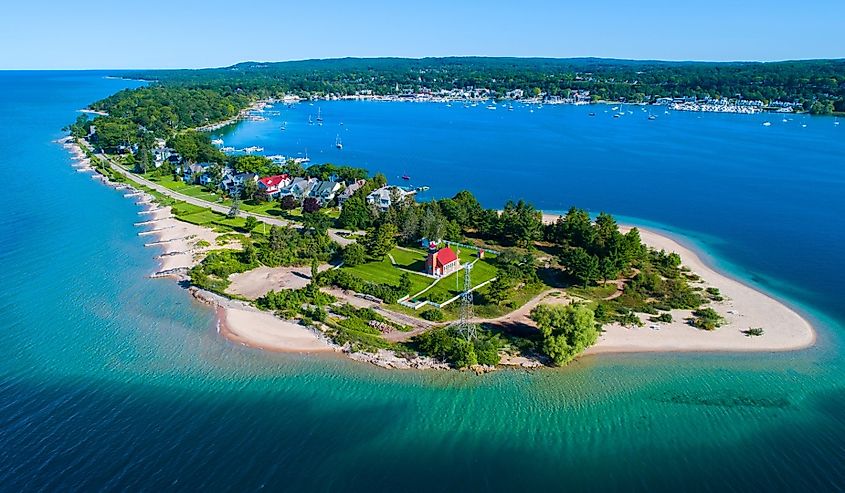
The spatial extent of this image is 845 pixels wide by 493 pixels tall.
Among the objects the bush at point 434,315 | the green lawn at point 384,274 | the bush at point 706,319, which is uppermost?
the green lawn at point 384,274

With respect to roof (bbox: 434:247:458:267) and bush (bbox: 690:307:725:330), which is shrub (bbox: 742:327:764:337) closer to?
bush (bbox: 690:307:725:330)

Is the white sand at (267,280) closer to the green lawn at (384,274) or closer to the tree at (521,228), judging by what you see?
the green lawn at (384,274)

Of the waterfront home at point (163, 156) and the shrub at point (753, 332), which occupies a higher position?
the waterfront home at point (163, 156)

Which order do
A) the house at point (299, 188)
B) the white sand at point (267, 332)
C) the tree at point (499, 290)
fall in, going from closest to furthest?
1. the white sand at point (267, 332)
2. the tree at point (499, 290)
3. the house at point (299, 188)

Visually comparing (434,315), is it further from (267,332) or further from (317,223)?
(317,223)

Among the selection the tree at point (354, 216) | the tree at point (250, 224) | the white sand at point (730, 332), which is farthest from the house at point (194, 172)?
the white sand at point (730, 332)

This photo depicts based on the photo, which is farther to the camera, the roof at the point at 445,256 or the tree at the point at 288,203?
the tree at the point at 288,203

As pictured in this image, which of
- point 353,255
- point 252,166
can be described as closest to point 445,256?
point 353,255
